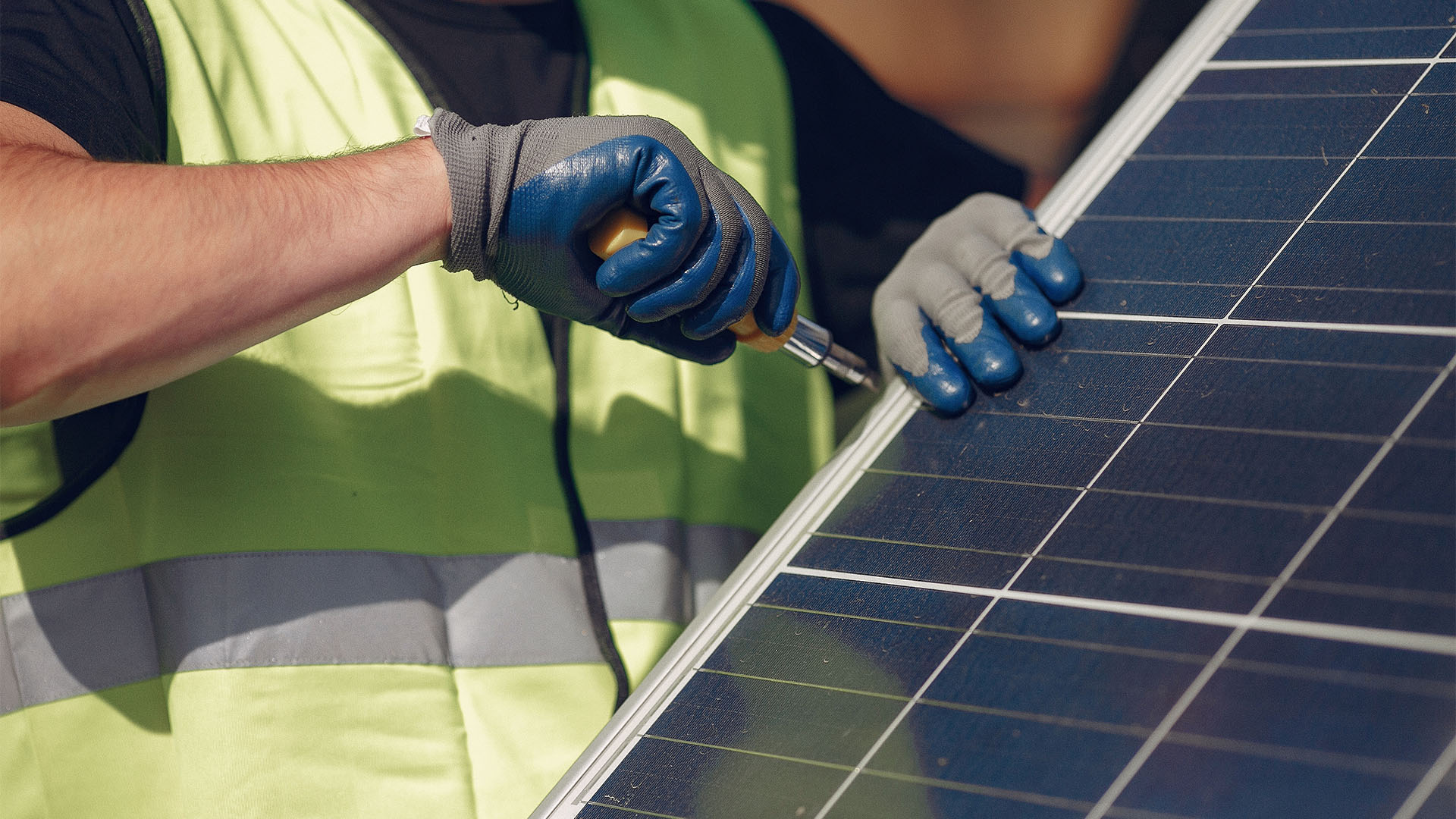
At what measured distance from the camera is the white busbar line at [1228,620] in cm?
72

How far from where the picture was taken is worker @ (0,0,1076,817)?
986mm

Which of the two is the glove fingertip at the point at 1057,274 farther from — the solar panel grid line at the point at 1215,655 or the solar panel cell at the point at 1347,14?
the solar panel cell at the point at 1347,14

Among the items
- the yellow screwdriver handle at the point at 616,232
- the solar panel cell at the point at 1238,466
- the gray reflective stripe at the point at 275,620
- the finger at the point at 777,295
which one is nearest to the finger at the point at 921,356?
the finger at the point at 777,295

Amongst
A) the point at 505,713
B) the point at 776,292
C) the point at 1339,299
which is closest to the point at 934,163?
the point at 776,292

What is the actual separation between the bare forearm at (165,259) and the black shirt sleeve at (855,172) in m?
1.10

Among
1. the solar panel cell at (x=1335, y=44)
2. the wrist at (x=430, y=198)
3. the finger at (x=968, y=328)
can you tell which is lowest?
the wrist at (x=430, y=198)

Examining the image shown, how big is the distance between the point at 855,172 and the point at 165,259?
1497mm

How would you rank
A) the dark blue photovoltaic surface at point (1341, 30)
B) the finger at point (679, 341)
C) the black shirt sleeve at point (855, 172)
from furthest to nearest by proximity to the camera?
the black shirt sleeve at point (855, 172), the finger at point (679, 341), the dark blue photovoltaic surface at point (1341, 30)

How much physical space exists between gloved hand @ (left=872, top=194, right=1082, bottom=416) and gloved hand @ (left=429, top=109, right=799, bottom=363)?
222 millimetres

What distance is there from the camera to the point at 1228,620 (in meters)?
0.80

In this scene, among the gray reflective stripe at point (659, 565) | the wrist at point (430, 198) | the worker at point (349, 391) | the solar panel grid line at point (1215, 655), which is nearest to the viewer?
the solar panel grid line at point (1215, 655)

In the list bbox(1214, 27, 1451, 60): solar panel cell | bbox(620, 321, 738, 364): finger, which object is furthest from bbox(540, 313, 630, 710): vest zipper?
bbox(1214, 27, 1451, 60): solar panel cell

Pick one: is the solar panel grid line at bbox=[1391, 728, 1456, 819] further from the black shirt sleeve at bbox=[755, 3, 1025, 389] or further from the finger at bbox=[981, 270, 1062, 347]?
the black shirt sleeve at bbox=[755, 3, 1025, 389]

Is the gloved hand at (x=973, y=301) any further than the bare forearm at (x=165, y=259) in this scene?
Yes
